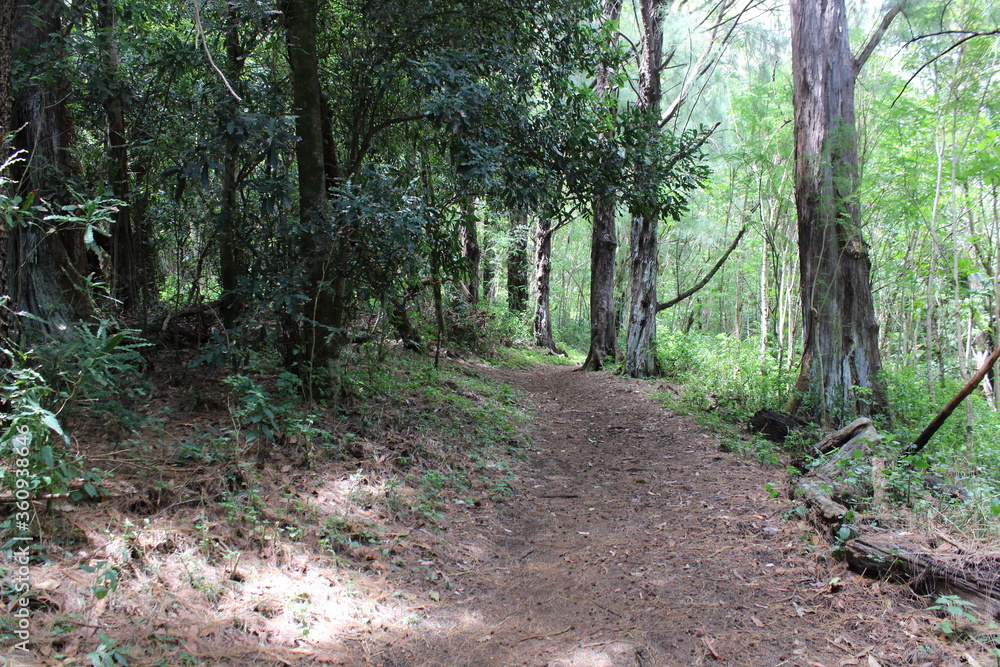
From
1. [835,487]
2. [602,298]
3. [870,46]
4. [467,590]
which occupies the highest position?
[870,46]

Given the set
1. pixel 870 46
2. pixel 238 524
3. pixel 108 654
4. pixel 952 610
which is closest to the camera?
pixel 108 654

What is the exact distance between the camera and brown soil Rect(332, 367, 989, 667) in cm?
277

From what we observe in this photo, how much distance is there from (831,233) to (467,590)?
254 inches

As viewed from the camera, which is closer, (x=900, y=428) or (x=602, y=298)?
(x=900, y=428)

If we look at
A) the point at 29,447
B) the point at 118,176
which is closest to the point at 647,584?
the point at 29,447

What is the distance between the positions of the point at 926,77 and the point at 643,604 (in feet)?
32.6

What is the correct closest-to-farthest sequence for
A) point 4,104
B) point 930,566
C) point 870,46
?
point 930,566, point 4,104, point 870,46

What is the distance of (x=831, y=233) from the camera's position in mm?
7141

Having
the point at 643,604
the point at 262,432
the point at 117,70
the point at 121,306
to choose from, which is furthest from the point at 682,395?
the point at 117,70

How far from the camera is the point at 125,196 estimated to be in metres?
5.71

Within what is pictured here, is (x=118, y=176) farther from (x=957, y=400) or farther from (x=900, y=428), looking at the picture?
(x=900, y=428)

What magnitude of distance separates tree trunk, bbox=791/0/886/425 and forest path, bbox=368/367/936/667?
2.22 meters

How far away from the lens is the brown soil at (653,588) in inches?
109

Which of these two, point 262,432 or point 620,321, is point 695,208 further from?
point 262,432
